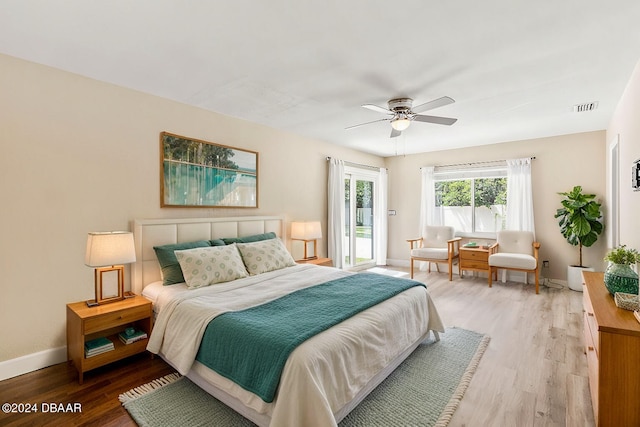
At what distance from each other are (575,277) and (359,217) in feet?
11.6

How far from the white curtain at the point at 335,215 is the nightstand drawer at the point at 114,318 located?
3.17 metres

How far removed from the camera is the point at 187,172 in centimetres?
337

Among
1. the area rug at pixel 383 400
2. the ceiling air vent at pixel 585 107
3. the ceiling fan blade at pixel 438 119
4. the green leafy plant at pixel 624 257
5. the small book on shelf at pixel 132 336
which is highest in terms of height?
the ceiling air vent at pixel 585 107

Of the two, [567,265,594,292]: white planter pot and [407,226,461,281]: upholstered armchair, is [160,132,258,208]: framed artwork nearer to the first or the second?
[407,226,461,281]: upholstered armchair

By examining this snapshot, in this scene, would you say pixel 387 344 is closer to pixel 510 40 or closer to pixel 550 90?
pixel 510 40

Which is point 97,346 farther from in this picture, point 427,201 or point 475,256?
point 427,201

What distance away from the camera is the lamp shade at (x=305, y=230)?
436 centimetres

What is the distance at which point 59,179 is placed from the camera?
2.53 m

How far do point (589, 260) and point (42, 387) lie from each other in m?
6.64

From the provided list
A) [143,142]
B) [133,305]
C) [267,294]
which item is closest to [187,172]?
[143,142]

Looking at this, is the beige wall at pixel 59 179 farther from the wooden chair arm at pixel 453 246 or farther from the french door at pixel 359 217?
the wooden chair arm at pixel 453 246

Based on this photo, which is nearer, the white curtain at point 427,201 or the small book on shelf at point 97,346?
the small book on shelf at point 97,346

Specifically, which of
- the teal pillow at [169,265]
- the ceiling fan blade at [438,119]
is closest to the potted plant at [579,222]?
the ceiling fan blade at [438,119]

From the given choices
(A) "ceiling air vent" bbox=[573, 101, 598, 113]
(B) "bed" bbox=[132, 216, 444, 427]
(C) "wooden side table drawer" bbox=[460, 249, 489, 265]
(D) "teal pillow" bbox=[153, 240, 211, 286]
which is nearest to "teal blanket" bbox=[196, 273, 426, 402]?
(B) "bed" bbox=[132, 216, 444, 427]
